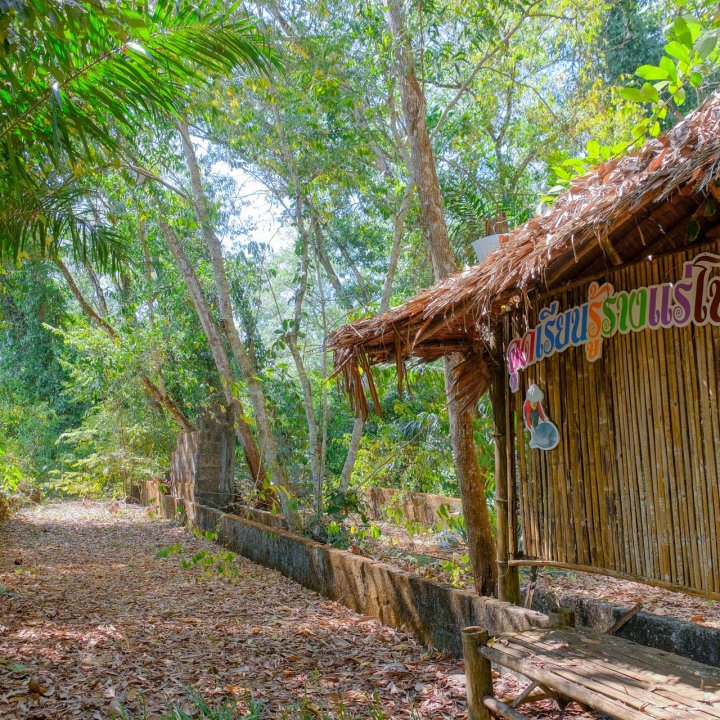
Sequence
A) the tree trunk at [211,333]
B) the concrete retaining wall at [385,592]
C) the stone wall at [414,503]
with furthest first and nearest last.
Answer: the tree trunk at [211,333] < the stone wall at [414,503] < the concrete retaining wall at [385,592]

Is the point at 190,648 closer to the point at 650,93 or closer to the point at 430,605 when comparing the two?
the point at 430,605

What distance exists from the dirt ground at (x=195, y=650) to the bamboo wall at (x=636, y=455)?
106 centimetres

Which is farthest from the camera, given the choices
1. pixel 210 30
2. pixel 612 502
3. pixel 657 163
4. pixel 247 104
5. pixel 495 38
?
pixel 247 104

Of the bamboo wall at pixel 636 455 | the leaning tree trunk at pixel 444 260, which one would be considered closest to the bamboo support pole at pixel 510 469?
the bamboo wall at pixel 636 455

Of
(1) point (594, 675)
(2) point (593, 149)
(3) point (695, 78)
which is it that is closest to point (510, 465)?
(1) point (594, 675)

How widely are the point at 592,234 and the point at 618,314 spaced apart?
1.63 ft

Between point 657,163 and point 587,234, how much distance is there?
1.34 feet

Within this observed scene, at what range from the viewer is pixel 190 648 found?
17.2ft

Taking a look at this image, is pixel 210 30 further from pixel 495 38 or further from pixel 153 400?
pixel 153 400

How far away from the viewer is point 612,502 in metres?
3.72

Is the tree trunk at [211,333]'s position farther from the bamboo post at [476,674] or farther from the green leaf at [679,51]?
the green leaf at [679,51]

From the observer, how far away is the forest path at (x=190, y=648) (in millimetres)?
4168

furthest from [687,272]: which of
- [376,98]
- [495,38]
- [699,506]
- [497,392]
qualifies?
[376,98]

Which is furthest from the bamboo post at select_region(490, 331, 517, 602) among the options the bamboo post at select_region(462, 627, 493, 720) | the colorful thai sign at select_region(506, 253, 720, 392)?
the bamboo post at select_region(462, 627, 493, 720)
